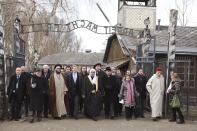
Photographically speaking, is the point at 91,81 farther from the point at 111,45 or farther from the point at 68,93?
the point at 111,45

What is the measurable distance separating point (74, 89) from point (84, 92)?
0.38m

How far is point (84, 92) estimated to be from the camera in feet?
51.5

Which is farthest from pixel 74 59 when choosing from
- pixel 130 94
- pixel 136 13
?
pixel 130 94

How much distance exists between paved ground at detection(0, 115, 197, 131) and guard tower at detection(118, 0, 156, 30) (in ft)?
66.5

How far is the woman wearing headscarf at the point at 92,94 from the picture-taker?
617 inches

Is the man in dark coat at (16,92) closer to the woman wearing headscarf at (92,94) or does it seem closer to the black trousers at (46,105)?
the black trousers at (46,105)

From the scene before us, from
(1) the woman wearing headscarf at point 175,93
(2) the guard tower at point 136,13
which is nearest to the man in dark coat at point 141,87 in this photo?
(1) the woman wearing headscarf at point 175,93

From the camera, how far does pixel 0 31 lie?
15.4m

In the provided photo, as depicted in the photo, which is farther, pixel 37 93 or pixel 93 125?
pixel 37 93

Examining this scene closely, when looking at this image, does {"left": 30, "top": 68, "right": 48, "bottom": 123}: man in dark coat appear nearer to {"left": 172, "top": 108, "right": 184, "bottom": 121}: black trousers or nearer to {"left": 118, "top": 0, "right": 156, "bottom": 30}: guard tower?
{"left": 172, "top": 108, "right": 184, "bottom": 121}: black trousers

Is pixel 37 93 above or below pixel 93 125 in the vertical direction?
above

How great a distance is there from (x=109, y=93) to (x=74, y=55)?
45065 millimetres

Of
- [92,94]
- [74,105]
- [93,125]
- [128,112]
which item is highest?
[92,94]

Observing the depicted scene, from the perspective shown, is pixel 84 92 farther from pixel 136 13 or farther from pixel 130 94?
pixel 136 13
